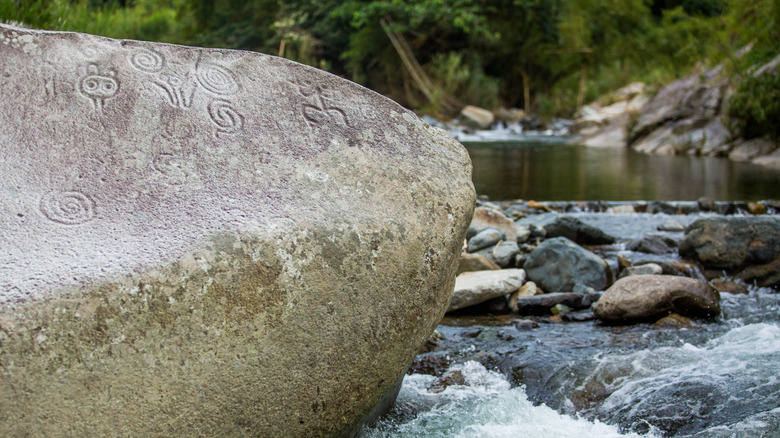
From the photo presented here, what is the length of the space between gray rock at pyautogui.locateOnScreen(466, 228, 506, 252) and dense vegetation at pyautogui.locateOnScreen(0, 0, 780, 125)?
13738 millimetres

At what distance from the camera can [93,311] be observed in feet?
6.15

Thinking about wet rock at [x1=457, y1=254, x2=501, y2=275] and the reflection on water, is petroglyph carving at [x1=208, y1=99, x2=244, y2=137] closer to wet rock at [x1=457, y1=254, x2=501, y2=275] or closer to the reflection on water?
wet rock at [x1=457, y1=254, x2=501, y2=275]

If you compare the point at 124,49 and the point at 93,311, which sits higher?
the point at 124,49

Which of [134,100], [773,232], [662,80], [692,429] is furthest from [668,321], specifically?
[662,80]

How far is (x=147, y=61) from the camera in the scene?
2.57 m

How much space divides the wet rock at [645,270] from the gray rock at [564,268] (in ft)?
0.67

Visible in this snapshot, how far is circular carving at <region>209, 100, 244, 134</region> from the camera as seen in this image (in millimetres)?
2457

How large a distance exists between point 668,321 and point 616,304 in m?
0.30

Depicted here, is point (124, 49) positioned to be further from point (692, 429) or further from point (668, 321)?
point (668, 321)

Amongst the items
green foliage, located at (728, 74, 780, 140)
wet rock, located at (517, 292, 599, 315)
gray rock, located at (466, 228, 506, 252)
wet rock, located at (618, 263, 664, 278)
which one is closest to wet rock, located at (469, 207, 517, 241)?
gray rock, located at (466, 228, 506, 252)

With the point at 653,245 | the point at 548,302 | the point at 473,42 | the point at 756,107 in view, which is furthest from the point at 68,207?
the point at 473,42

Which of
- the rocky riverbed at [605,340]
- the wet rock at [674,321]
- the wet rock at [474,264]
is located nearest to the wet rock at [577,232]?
the rocky riverbed at [605,340]

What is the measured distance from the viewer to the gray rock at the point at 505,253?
17.6ft

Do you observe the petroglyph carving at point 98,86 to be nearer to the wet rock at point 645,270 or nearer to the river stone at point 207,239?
the river stone at point 207,239
